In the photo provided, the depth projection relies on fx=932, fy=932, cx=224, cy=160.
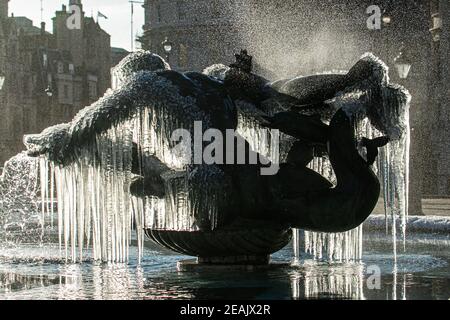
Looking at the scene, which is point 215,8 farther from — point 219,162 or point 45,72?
point 219,162

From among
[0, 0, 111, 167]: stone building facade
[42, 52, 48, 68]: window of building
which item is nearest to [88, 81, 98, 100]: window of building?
[0, 0, 111, 167]: stone building facade

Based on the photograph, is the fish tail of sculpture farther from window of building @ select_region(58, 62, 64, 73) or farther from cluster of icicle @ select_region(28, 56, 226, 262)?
window of building @ select_region(58, 62, 64, 73)

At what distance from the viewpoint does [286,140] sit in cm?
1039

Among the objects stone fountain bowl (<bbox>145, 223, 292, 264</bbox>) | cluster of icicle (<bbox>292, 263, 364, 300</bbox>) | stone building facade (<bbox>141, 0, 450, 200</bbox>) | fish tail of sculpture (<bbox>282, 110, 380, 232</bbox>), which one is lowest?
cluster of icicle (<bbox>292, 263, 364, 300</bbox>)

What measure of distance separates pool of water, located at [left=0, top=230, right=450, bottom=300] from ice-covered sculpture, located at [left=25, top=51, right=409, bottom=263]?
16.4 inches

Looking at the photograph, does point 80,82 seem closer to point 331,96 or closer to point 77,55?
point 77,55

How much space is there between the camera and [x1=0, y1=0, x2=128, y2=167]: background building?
271 feet

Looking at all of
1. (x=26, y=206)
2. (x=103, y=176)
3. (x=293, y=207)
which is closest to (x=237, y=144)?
(x=293, y=207)

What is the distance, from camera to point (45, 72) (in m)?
89.9

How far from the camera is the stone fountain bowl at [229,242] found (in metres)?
9.13

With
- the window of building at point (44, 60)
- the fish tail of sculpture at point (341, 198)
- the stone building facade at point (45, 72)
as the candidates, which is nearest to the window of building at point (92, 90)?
the stone building facade at point (45, 72)

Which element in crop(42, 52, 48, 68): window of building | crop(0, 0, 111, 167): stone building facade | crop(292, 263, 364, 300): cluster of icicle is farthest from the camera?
crop(42, 52, 48, 68): window of building

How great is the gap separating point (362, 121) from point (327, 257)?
6.89 feet

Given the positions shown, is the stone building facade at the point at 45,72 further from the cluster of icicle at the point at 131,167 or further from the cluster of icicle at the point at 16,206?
the cluster of icicle at the point at 131,167
